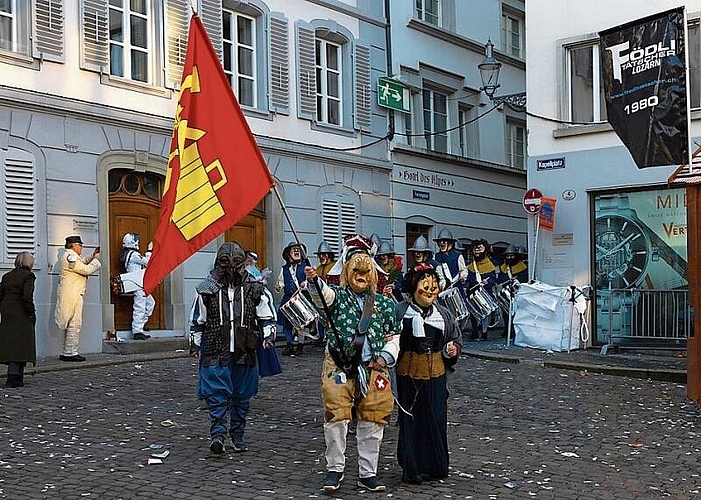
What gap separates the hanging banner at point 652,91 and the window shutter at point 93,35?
7.89 metres

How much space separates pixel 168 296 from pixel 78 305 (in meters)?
2.94

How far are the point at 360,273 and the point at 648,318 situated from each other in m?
10.1

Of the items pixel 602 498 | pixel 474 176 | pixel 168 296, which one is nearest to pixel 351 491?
pixel 602 498

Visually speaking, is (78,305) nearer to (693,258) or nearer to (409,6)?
(693,258)

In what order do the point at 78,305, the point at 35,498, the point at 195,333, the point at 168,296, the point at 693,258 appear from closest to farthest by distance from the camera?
the point at 35,498 → the point at 195,333 → the point at 693,258 → the point at 78,305 → the point at 168,296

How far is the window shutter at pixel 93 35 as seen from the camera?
52.8 feet

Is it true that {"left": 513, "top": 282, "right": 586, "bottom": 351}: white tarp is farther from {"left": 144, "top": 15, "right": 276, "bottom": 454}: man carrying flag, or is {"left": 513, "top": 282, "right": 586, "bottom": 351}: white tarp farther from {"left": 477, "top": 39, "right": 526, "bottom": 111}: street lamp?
{"left": 144, "top": 15, "right": 276, "bottom": 454}: man carrying flag

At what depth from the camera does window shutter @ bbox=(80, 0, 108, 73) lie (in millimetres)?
16094

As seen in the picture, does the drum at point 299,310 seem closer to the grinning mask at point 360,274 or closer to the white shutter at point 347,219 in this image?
the grinning mask at point 360,274

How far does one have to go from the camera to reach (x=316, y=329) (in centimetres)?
1631

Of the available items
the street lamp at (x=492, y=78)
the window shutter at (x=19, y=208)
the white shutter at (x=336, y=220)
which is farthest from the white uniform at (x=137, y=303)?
the street lamp at (x=492, y=78)

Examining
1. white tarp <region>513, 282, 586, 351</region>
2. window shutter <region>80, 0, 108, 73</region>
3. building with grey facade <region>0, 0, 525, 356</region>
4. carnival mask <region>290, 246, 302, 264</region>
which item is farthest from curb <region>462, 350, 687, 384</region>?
window shutter <region>80, 0, 108, 73</region>

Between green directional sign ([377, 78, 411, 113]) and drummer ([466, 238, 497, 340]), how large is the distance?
4.13m

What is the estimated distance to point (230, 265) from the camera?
324 inches
